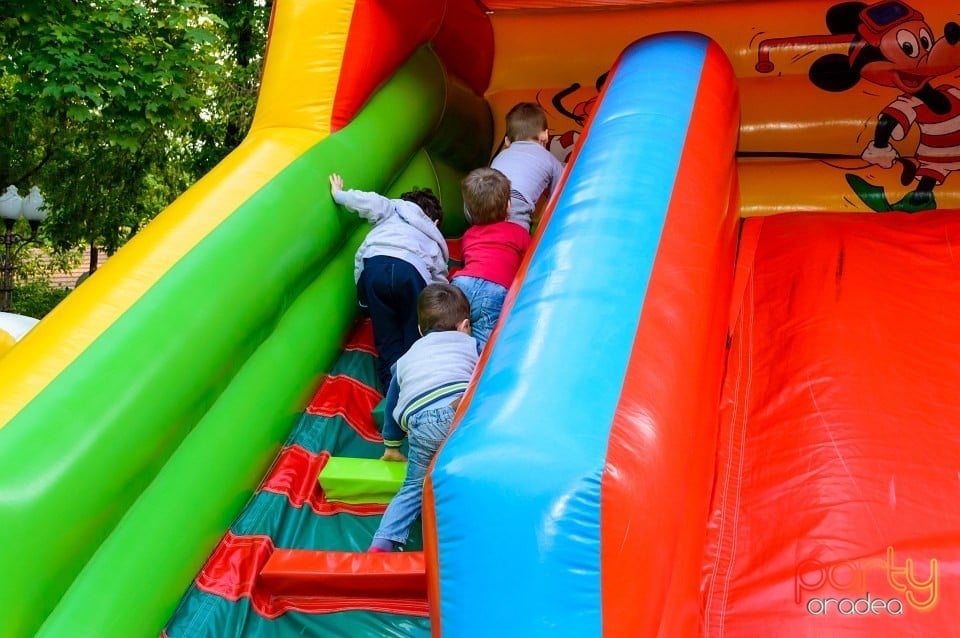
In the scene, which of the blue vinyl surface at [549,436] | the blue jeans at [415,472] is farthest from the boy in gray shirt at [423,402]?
the blue vinyl surface at [549,436]

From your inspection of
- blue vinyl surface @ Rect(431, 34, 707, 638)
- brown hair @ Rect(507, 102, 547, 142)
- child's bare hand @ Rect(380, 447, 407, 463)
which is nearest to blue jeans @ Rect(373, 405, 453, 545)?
child's bare hand @ Rect(380, 447, 407, 463)

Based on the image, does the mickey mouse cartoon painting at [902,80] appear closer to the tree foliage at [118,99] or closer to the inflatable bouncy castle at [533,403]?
the inflatable bouncy castle at [533,403]

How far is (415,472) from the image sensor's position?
2.48m

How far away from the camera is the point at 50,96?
273 inches

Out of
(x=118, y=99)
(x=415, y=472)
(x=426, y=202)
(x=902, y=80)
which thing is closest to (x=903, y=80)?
(x=902, y=80)

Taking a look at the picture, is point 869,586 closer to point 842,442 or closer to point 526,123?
point 842,442

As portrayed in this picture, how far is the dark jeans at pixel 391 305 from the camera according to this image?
3061 mm

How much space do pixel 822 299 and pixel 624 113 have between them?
0.85m

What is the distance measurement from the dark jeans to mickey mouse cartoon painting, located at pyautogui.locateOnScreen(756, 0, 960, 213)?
1.92 metres

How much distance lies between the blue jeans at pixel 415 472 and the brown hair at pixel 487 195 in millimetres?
1009

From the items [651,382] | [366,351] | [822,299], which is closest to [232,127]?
[366,351]

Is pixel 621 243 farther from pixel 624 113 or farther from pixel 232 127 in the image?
pixel 232 127

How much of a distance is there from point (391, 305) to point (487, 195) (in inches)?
19.3

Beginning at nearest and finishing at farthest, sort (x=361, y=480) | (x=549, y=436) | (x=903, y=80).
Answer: (x=549, y=436) → (x=361, y=480) → (x=903, y=80)
